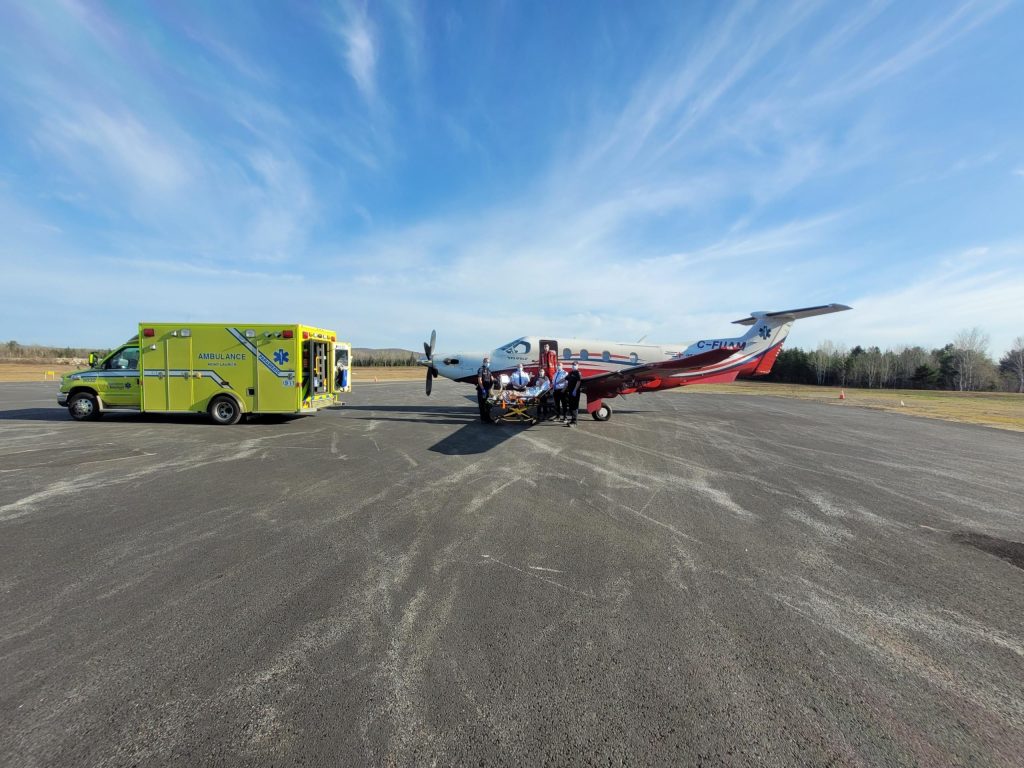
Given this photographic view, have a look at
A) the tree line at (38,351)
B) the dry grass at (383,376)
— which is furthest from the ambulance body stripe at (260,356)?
the tree line at (38,351)

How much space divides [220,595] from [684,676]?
140 inches

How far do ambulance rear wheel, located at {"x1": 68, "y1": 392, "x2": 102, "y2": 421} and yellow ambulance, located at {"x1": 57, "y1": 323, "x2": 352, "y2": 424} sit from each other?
2 cm

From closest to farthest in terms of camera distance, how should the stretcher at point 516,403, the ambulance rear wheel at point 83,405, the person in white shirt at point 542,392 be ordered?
1. the ambulance rear wheel at point 83,405
2. the stretcher at point 516,403
3. the person in white shirt at point 542,392

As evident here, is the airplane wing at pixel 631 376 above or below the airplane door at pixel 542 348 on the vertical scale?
below

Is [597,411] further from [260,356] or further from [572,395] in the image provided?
[260,356]

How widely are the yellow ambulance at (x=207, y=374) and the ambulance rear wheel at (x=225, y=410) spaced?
1.0 inches

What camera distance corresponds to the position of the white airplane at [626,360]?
1582cm

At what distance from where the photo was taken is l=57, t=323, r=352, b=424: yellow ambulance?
41.0ft

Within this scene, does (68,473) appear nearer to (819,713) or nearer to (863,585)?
(819,713)

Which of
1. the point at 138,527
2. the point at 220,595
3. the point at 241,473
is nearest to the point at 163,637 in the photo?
the point at 220,595

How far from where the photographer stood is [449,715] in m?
2.33

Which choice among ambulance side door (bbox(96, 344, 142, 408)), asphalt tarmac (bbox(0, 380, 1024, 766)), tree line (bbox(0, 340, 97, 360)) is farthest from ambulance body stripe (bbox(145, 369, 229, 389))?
tree line (bbox(0, 340, 97, 360))

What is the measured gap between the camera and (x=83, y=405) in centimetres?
1298

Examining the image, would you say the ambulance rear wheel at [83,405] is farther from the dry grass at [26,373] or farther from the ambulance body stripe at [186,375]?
the dry grass at [26,373]
